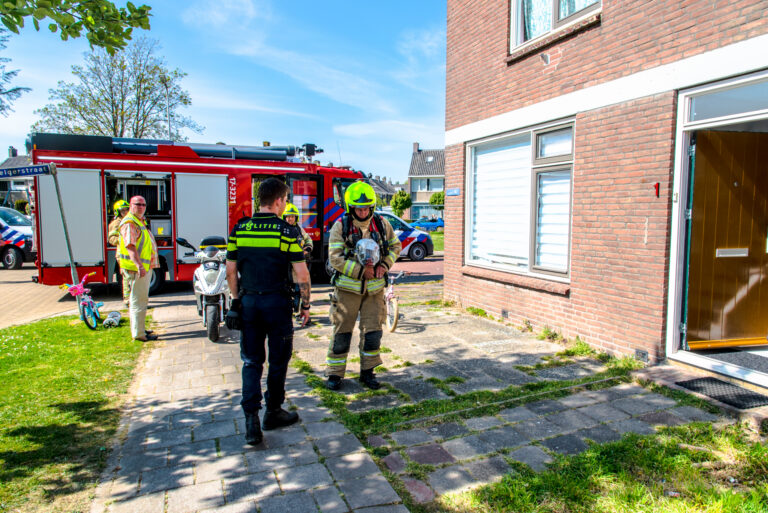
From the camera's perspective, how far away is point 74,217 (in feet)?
33.8

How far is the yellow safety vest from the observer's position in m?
6.46

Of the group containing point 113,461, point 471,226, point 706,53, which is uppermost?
point 706,53

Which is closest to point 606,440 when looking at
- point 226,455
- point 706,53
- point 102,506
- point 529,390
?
point 529,390

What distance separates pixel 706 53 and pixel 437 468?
14.7 feet

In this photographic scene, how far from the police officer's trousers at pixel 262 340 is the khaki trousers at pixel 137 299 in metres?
3.58

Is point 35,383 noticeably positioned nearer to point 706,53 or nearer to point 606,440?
point 606,440

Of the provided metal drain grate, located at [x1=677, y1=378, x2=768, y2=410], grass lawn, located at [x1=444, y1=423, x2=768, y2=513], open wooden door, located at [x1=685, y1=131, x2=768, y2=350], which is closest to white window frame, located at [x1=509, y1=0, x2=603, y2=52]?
open wooden door, located at [x1=685, y1=131, x2=768, y2=350]

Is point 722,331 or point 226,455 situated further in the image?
point 722,331

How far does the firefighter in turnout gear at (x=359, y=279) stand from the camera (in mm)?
4508

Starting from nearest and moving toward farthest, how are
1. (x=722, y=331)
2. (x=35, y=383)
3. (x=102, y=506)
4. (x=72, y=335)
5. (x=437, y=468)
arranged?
(x=102, y=506) < (x=437, y=468) < (x=35, y=383) < (x=722, y=331) < (x=72, y=335)

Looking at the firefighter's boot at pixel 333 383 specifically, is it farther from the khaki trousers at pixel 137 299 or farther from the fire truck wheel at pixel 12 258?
the fire truck wheel at pixel 12 258

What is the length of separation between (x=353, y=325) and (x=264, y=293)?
4.15 feet

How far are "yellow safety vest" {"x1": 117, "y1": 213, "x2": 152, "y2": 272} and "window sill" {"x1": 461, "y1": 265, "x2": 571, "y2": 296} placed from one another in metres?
5.04

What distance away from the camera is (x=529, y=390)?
456 cm
